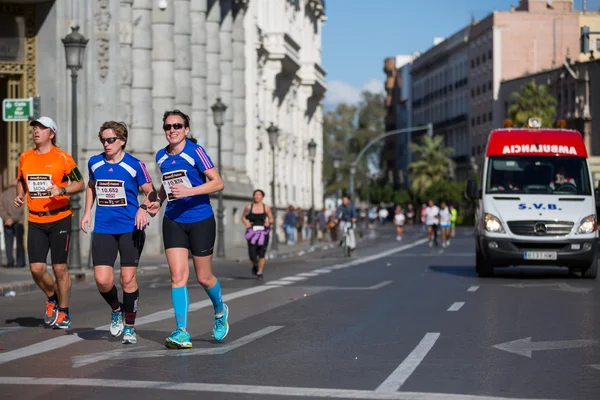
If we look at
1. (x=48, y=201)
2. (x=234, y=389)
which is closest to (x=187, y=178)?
(x=48, y=201)

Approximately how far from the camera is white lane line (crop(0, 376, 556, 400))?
9.34 meters

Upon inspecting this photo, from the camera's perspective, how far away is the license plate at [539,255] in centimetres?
2538

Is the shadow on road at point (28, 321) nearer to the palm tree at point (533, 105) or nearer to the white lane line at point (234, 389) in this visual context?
the white lane line at point (234, 389)

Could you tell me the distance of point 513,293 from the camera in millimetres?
21375

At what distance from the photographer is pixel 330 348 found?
41.3ft

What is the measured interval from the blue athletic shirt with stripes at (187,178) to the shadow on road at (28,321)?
3.57 m

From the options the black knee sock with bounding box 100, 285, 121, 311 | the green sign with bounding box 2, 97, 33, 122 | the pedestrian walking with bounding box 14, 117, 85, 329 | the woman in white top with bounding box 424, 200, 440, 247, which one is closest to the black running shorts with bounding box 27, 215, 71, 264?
the pedestrian walking with bounding box 14, 117, 85, 329

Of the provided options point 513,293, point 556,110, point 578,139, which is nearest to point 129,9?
point 578,139

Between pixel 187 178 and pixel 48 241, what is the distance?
110 inches

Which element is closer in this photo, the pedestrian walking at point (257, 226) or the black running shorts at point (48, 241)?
the black running shorts at point (48, 241)

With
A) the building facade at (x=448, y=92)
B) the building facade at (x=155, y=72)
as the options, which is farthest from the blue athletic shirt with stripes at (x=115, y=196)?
the building facade at (x=448, y=92)

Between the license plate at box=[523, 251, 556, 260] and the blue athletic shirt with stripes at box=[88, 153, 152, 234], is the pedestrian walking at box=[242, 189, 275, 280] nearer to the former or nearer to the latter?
the license plate at box=[523, 251, 556, 260]

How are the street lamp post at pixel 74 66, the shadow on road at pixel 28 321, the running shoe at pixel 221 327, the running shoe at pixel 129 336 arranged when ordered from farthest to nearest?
the street lamp post at pixel 74 66, the shadow on road at pixel 28 321, the running shoe at pixel 221 327, the running shoe at pixel 129 336

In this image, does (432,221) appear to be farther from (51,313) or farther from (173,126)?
(173,126)
